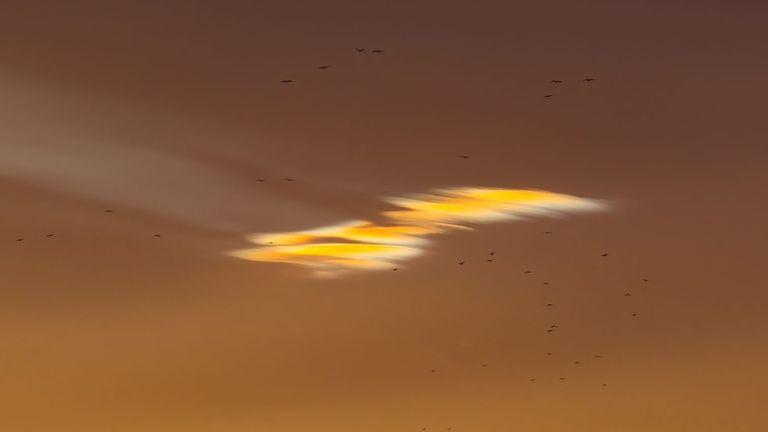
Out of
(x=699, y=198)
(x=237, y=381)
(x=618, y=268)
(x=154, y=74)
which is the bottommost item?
(x=237, y=381)

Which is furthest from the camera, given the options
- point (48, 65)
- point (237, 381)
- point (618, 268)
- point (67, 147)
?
point (237, 381)

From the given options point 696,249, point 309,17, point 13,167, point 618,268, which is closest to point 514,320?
point 618,268

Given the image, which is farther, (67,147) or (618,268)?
(618,268)

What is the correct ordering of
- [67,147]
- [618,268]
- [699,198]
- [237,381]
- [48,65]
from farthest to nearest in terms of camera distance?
[237,381]
[618,268]
[699,198]
[67,147]
[48,65]

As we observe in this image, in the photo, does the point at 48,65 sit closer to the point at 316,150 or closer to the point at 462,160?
the point at 316,150

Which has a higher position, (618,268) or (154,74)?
(154,74)

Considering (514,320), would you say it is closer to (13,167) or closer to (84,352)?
(84,352)
